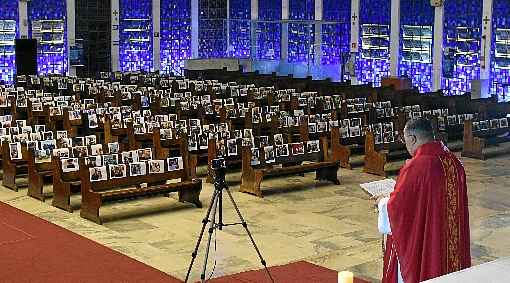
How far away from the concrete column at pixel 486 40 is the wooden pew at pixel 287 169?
12277 millimetres

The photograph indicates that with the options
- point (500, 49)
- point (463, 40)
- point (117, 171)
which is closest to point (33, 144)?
point (117, 171)

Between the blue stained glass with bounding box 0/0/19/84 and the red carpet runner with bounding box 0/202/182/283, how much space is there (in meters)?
20.7

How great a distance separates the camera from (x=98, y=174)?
12.7 m

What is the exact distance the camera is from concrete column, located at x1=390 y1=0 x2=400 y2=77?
1185 inches

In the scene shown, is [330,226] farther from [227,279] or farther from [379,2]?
[379,2]

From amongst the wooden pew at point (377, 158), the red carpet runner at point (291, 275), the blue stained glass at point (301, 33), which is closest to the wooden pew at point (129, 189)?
the red carpet runner at point (291, 275)

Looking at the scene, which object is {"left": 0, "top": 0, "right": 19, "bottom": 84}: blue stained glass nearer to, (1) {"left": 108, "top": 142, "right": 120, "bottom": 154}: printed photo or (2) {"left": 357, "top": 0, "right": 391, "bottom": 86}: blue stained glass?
(2) {"left": 357, "top": 0, "right": 391, "bottom": 86}: blue stained glass

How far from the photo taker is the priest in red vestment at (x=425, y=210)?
6.75 m

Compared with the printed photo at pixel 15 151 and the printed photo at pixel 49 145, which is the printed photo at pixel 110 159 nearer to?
the printed photo at pixel 49 145

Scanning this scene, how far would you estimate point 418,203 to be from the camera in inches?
267

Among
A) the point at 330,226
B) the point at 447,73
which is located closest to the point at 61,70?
the point at 447,73

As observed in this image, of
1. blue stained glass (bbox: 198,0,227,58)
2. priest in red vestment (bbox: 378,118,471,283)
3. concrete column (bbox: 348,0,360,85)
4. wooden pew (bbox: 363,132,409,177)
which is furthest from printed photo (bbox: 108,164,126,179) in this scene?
blue stained glass (bbox: 198,0,227,58)

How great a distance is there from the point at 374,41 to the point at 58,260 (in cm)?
2246

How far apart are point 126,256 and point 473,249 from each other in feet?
13.7
